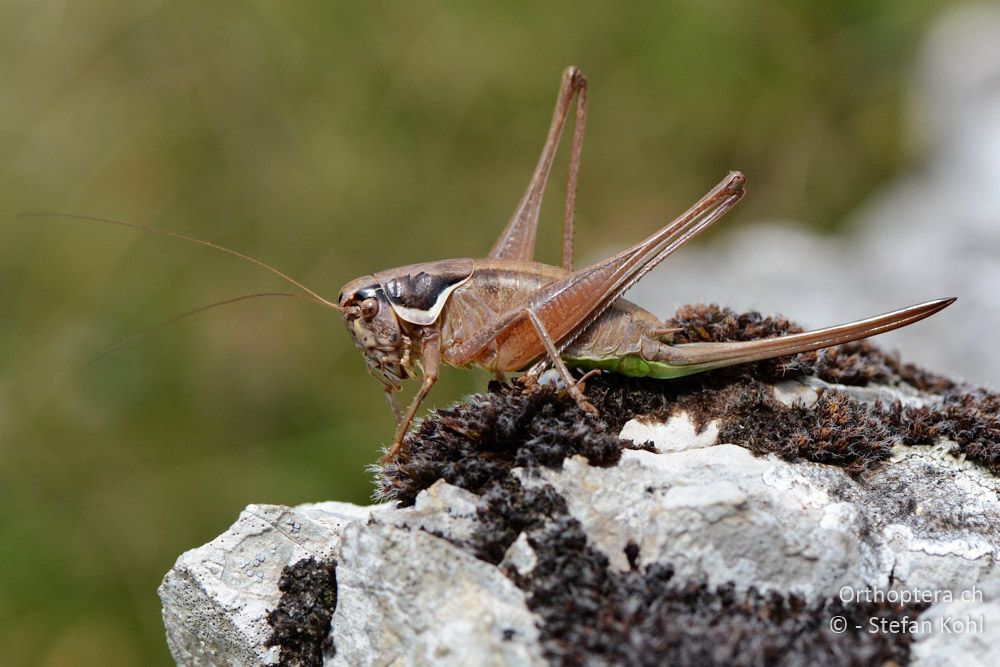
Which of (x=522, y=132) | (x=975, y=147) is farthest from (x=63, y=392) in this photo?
(x=975, y=147)

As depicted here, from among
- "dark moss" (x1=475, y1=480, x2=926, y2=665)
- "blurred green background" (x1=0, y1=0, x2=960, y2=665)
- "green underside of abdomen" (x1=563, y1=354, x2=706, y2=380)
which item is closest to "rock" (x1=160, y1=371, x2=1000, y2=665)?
"dark moss" (x1=475, y1=480, x2=926, y2=665)

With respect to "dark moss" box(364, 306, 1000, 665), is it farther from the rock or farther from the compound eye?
the compound eye

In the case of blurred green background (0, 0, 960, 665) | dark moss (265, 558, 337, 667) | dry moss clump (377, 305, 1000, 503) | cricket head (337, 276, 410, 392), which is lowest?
dark moss (265, 558, 337, 667)

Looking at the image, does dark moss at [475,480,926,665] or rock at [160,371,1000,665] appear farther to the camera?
rock at [160,371,1000,665]

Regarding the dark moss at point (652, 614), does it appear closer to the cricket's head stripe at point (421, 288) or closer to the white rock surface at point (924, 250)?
the cricket's head stripe at point (421, 288)

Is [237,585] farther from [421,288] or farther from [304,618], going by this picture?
[421,288]

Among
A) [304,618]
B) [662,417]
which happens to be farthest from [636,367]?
[304,618]

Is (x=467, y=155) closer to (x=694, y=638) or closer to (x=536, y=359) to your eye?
(x=536, y=359)

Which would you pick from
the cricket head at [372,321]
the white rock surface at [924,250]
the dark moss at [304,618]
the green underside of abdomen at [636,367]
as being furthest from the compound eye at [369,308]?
the white rock surface at [924,250]
